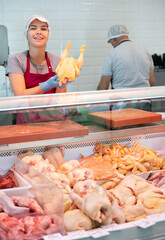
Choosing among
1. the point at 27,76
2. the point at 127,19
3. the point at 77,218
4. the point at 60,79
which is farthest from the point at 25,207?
the point at 127,19

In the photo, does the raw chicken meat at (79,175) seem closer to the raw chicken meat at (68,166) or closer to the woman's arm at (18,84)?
the raw chicken meat at (68,166)

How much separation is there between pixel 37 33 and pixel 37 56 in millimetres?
194

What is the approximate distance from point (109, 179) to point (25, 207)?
47 centimetres

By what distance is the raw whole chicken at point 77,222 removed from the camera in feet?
4.18

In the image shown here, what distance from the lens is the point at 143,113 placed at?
1.84 meters

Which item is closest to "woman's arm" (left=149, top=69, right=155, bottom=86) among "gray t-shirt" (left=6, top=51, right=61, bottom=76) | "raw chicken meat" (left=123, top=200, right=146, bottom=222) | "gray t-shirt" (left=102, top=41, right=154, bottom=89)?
"gray t-shirt" (left=102, top=41, right=154, bottom=89)

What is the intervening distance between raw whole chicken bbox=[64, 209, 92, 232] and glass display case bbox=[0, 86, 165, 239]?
19.6 inches

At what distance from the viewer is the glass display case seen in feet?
5.43

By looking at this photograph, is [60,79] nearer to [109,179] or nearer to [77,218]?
[109,179]

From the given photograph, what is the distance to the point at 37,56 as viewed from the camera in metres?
2.71

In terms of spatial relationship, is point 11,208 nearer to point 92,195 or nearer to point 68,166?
point 92,195

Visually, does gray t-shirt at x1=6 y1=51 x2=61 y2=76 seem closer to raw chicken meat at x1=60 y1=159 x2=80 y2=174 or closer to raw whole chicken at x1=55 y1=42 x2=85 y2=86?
raw whole chicken at x1=55 y1=42 x2=85 y2=86

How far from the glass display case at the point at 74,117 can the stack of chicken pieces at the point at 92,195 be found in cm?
12

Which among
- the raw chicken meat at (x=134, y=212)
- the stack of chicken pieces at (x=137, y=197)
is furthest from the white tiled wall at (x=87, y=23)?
the raw chicken meat at (x=134, y=212)
